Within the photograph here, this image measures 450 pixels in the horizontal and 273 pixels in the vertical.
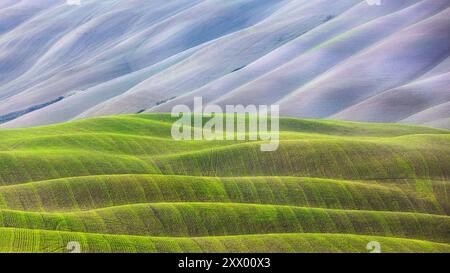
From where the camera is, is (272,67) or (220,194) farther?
(272,67)

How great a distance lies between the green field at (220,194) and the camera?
37906mm

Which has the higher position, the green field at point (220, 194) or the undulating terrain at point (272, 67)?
the undulating terrain at point (272, 67)

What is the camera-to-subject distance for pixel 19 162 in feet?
175

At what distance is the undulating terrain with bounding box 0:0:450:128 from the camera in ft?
360

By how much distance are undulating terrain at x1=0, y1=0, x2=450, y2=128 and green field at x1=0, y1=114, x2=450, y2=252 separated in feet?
113

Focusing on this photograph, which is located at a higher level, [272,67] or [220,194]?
[272,67]

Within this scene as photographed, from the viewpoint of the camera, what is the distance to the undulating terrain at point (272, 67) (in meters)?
110

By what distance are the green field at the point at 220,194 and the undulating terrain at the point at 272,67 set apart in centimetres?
3453

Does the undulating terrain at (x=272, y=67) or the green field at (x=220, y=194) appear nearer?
the green field at (x=220, y=194)

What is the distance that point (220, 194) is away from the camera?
48.4m

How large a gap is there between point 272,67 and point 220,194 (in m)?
87.1

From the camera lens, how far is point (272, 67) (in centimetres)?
13362
